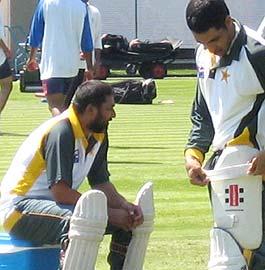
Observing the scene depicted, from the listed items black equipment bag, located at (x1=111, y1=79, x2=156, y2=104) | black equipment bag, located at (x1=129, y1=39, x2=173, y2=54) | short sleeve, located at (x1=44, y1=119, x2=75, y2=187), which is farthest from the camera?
black equipment bag, located at (x1=129, y1=39, x2=173, y2=54)

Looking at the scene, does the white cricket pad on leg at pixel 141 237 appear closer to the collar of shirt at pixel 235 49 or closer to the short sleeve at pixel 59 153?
the short sleeve at pixel 59 153

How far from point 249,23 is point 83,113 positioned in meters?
39.6

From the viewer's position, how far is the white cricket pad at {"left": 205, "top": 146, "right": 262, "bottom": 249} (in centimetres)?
643

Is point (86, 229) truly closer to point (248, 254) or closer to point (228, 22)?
point (248, 254)

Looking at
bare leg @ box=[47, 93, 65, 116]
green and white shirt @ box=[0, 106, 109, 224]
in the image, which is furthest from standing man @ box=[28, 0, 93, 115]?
green and white shirt @ box=[0, 106, 109, 224]

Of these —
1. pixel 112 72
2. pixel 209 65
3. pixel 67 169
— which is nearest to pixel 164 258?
pixel 67 169

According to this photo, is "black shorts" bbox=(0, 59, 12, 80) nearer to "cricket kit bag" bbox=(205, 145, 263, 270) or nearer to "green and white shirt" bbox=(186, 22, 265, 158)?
"green and white shirt" bbox=(186, 22, 265, 158)

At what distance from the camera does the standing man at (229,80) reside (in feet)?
20.4

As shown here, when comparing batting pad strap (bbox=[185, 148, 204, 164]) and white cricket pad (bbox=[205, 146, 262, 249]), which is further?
batting pad strap (bbox=[185, 148, 204, 164])

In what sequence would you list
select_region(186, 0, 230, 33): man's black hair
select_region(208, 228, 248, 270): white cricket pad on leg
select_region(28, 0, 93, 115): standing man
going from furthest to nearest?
select_region(28, 0, 93, 115): standing man < select_region(208, 228, 248, 270): white cricket pad on leg < select_region(186, 0, 230, 33): man's black hair

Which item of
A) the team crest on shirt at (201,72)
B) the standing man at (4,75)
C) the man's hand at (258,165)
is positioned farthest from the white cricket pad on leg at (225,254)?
the standing man at (4,75)

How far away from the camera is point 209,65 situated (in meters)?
6.47

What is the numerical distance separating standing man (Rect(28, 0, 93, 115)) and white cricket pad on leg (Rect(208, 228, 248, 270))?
7.34m

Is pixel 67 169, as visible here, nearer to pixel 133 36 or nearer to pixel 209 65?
pixel 209 65
